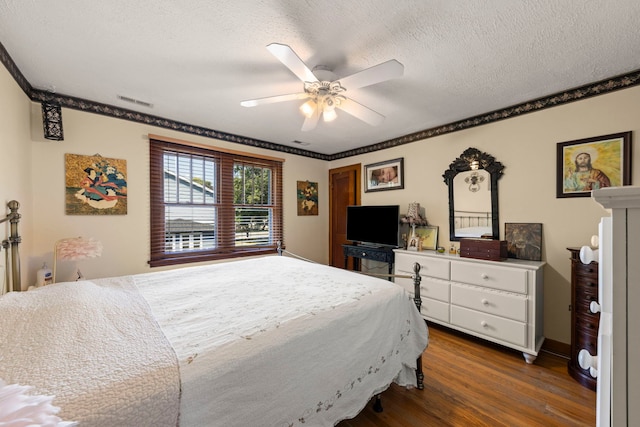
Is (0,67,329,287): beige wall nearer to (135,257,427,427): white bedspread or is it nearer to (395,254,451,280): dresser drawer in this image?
(135,257,427,427): white bedspread

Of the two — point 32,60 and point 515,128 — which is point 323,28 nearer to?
point 32,60

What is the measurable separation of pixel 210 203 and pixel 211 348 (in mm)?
2807

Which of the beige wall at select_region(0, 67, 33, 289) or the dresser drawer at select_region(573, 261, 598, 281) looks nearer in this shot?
the beige wall at select_region(0, 67, 33, 289)

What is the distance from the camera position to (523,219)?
2.73m

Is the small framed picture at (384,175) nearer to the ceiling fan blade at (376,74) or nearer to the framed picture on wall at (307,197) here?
the framed picture on wall at (307,197)

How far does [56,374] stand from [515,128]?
12.4ft

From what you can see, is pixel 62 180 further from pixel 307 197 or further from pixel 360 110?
pixel 307 197

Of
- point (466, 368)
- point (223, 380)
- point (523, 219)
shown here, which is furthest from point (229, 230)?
point (523, 219)

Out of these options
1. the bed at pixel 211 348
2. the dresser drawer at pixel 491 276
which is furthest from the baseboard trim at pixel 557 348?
the bed at pixel 211 348

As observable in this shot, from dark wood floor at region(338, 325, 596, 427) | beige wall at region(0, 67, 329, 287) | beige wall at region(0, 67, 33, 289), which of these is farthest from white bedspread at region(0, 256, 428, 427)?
beige wall at region(0, 67, 329, 287)

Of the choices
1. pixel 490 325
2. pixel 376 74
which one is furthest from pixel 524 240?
pixel 376 74

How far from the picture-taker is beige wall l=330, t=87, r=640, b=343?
2260 mm

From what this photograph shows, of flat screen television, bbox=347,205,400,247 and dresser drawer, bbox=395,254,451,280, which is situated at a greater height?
flat screen television, bbox=347,205,400,247

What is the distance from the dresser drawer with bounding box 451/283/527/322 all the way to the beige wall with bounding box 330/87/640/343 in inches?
18.5
